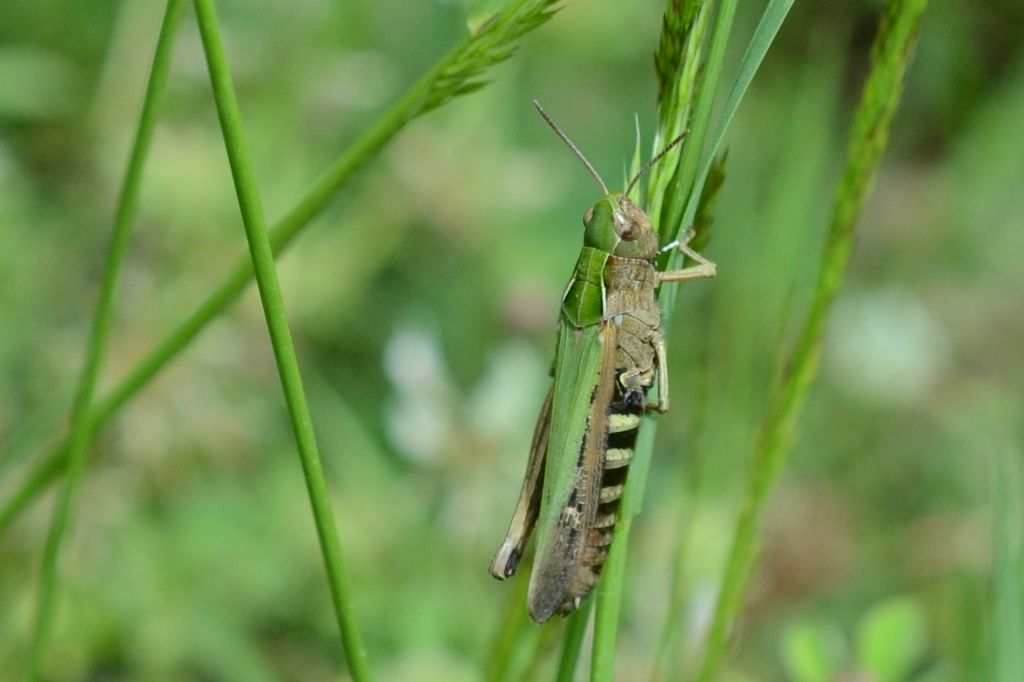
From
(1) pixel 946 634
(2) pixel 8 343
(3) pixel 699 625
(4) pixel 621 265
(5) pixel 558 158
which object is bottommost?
(1) pixel 946 634

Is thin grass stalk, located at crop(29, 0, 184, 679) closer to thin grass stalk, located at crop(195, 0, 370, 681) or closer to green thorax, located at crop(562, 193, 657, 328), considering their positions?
thin grass stalk, located at crop(195, 0, 370, 681)

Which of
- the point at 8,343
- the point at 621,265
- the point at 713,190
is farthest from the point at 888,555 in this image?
the point at 8,343

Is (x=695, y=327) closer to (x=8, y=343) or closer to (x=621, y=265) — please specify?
(x=621, y=265)

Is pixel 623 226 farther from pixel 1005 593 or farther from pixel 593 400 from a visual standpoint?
pixel 1005 593

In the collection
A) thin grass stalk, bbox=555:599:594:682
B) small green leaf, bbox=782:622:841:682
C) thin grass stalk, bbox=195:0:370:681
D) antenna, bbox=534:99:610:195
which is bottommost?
small green leaf, bbox=782:622:841:682

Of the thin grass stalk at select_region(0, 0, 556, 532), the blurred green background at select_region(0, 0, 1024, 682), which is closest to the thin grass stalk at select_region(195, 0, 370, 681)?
the thin grass stalk at select_region(0, 0, 556, 532)

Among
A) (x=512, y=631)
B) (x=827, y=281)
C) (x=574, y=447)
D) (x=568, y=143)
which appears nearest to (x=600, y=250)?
(x=568, y=143)

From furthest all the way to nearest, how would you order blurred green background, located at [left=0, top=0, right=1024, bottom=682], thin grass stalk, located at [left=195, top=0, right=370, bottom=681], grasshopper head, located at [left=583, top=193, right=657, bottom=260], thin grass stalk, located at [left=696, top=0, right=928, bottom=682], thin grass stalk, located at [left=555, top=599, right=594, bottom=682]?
blurred green background, located at [left=0, top=0, right=1024, bottom=682] < grasshopper head, located at [left=583, top=193, right=657, bottom=260] < thin grass stalk, located at [left=696, top=0, right=928, bottom=682] < thin grass stalk, located at [left=555, top=599, right=594, bottom=682] < thin grass stalk, located at [left=195, top=0, right=370, bottom=681]
